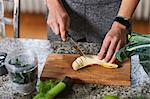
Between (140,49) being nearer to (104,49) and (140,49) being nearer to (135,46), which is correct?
(135,46)

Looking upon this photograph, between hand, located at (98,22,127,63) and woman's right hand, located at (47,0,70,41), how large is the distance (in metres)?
0.18

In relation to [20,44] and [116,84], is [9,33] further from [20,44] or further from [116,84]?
[116,84]

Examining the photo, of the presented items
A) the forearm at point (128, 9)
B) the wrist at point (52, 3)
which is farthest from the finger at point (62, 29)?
the forearm at point (128, 9)

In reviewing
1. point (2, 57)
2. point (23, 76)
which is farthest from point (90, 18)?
point (23, 76)

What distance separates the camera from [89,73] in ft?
3.78

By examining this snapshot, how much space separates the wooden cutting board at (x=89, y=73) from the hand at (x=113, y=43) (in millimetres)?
46

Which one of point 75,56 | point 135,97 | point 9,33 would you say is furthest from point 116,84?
point 9,33

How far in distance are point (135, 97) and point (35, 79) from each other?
323 millimetres

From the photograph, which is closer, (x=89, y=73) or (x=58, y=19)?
(x=89, y=73)

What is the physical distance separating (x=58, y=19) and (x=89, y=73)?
0.31 metres

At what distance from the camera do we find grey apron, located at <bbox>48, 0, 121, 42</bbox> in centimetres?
151

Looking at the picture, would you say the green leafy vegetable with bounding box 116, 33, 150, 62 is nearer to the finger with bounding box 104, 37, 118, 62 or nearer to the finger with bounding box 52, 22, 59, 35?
the finger with bounding box 104, 37, 118, 62

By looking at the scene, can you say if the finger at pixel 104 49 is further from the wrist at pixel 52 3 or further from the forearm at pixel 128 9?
the wrist at pixel 52 3

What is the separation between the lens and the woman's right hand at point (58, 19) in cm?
132
